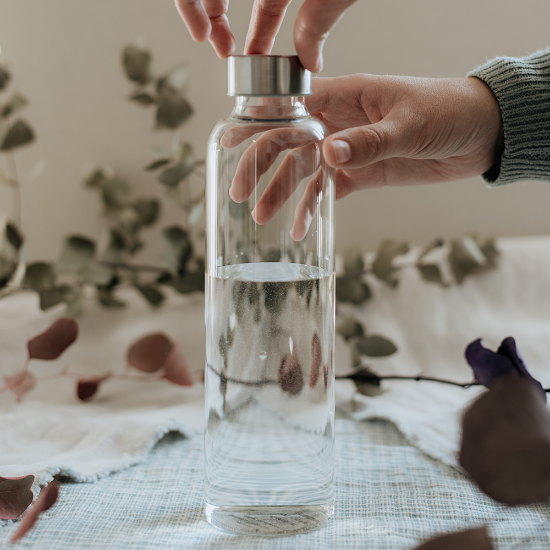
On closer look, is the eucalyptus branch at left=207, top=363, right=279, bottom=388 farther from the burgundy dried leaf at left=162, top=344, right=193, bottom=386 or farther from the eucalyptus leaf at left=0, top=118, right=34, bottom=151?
the eucalyptus leaf at left=0, top=118, right=34, bottom=151

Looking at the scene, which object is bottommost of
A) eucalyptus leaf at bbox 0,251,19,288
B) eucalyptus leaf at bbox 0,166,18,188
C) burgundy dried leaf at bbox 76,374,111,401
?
burgundy dried leaf at bbox 76,374,111,401

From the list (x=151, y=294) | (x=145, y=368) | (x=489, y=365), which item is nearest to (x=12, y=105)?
(x=151, y=294)

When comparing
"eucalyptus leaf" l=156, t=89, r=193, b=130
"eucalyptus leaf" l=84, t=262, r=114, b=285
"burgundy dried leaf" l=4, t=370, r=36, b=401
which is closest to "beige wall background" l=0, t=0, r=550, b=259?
"eucalyptus leaf" l=156, t=89, r=193, b=130

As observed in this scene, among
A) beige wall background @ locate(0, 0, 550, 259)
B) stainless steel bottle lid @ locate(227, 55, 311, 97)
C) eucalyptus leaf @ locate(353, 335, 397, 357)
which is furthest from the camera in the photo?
beige wall background @ locate(0, 0, 550, 259)

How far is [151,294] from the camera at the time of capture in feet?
3.22

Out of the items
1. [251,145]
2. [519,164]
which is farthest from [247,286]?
[519,164]

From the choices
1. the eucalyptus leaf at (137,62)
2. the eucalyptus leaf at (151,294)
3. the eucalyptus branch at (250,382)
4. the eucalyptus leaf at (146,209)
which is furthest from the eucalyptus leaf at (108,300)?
the eucalyptus branch at (250,382)

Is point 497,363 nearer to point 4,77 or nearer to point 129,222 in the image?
point 129,222

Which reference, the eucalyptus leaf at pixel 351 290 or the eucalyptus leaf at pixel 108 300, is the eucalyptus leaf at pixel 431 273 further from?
the eucalyptus leaf at pixel 108 300

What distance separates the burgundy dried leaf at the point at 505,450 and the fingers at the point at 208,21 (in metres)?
0.45

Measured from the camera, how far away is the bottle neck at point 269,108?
0.53 meters

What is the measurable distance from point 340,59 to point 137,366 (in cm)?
63

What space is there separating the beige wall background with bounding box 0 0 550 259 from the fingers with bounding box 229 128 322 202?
55cm

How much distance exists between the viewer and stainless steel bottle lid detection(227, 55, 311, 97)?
48 centimetres
